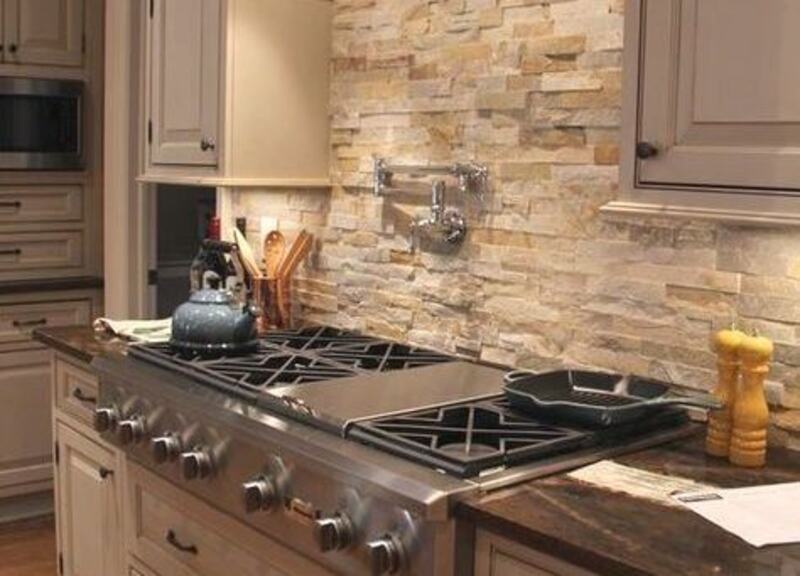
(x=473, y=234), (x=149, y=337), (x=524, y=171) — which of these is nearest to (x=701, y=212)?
(x=524, y=171)

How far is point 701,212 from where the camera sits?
1674 millimetres

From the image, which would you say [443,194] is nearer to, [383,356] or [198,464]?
[383,356]

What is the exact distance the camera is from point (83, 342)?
2.85m

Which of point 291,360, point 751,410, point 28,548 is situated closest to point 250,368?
point 291,360

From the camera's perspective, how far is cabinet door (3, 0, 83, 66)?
162 inches

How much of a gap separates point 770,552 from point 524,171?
1.20 meters

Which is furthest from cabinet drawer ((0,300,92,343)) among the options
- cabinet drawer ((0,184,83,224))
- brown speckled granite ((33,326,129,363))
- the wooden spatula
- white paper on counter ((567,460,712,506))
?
white paper on counter ((567,460,712,506))

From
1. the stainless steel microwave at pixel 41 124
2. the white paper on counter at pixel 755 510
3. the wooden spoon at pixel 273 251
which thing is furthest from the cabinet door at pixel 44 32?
the white paper on counter at pixel 755 510

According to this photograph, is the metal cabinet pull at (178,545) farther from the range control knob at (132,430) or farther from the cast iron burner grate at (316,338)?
the cast iron burner grate at (316,338)

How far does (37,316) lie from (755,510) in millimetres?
3358

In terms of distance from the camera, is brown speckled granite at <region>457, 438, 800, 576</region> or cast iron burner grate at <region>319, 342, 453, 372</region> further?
cast iron burner grate at <region>319, 342, 453, 372</region>

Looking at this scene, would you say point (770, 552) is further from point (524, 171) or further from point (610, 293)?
point (524, 171)

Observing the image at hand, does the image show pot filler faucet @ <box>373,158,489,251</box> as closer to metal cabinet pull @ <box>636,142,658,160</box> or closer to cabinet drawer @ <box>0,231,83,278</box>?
metal cabinet pull @ <box>636,142,658,160</box>

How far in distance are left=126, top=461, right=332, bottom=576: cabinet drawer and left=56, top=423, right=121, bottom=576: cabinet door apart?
19 centimetres
